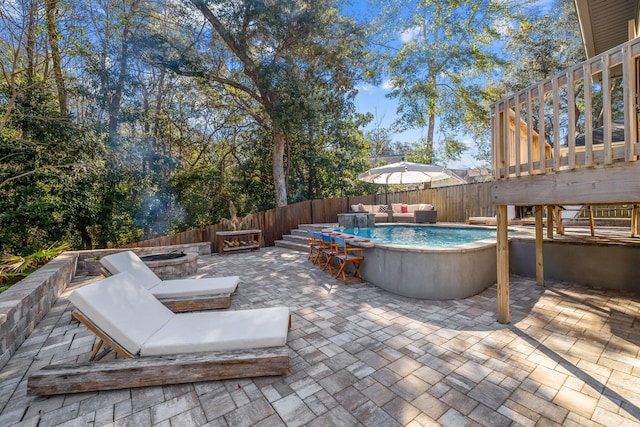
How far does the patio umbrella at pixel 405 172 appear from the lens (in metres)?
8.80

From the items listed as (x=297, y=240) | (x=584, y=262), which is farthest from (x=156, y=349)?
(x=297, y=240)

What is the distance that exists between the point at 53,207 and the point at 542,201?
376 inches

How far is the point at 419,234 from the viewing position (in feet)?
28.0

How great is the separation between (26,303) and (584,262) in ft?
26.4

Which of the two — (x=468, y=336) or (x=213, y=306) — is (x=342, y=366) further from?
(x=213, y=306)

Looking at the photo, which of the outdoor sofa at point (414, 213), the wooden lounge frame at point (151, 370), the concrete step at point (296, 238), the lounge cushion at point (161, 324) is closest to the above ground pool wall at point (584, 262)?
the outdoor sofa at point (414, 213)

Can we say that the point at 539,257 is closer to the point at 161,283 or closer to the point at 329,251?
the point at 329,251

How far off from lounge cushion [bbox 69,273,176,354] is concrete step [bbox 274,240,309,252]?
230 inches

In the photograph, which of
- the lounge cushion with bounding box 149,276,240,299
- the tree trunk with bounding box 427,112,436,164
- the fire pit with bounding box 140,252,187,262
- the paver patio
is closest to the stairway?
the fire pit with bounding box 140,252,187,262

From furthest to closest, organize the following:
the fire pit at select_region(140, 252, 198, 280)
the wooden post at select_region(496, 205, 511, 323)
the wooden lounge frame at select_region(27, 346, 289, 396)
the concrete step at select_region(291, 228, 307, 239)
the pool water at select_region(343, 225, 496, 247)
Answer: the concrete step at select_region(291, 228, 307, 239)
the pool water at select_region(343, 225, 496, 247)
the fire pit at select_region(140, 252, 198, 280)
the wooden post at select_region(496, 205, 511, 323)
the wooden lounge frame at select_region(27, 346, 289, 396)

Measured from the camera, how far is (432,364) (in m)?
2.55

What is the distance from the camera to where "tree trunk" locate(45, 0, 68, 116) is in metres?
6.20

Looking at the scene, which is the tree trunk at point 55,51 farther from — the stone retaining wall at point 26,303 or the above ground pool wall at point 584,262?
A: the above ground pool wall at point 584,262

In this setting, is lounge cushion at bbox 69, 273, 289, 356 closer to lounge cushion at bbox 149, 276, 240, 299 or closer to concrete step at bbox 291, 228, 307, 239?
lounge cushion at bbox 149, 276, 240, 299
